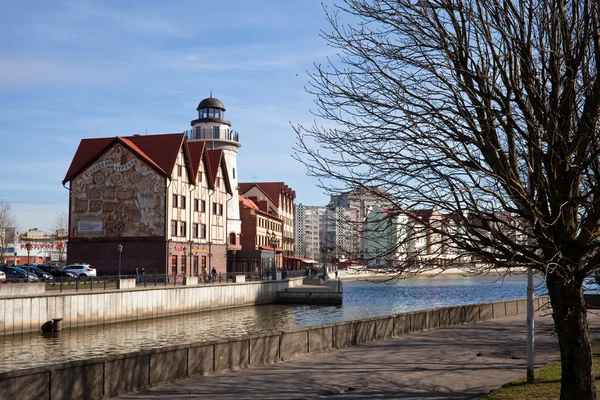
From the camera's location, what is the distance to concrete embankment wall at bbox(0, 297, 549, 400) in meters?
10.9

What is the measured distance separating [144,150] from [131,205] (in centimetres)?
530

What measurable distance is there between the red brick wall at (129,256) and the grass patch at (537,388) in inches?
1747

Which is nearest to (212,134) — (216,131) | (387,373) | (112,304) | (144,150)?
(216,131)

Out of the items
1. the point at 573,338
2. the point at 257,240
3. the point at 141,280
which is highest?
the point at 257,240

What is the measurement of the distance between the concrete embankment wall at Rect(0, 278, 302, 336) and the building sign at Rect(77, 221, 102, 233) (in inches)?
488

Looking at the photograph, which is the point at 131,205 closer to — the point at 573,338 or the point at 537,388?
the point at 537,388

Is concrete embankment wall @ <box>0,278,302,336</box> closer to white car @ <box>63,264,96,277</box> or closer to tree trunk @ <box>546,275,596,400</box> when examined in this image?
white car @ <box>63,264,96,277</box>

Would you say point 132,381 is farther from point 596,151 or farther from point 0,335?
point 0,335

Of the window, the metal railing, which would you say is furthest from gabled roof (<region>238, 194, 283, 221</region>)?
the window

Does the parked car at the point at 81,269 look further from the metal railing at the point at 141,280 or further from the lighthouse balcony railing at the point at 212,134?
the lighthouse balcony railing at the point at 212,134

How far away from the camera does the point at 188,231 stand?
197ft

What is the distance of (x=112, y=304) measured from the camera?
4000 centimetres

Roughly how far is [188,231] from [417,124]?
51864 mm

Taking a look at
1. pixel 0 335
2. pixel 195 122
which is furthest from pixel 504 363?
pixel 195 122
